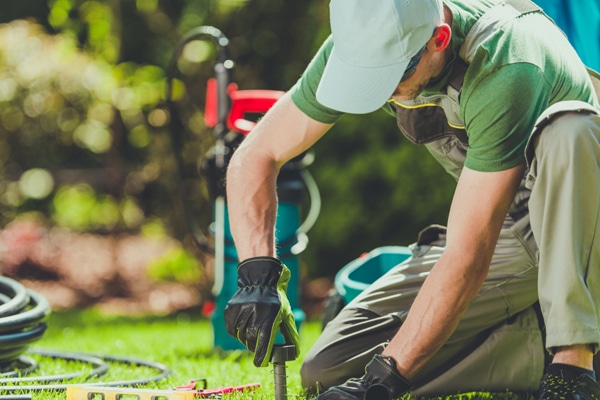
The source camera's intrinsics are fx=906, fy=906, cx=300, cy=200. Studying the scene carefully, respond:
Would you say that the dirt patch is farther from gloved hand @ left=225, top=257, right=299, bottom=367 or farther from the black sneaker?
the black sneaker

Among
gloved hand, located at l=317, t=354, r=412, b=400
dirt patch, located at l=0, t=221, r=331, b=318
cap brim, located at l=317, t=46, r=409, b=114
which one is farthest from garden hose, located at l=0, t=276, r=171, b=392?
dirt patch, located at l=0, t=221, r=331, b=318

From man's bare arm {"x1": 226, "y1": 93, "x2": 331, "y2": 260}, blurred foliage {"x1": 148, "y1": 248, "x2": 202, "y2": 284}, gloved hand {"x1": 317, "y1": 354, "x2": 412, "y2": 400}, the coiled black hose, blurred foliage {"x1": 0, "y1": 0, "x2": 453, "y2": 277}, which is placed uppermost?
blurred foliage {"x1": 0, "y1": 0, "x2": 453, "y2": 277}

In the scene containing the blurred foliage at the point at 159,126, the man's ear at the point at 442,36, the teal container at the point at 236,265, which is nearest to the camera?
the man's ear at the point at 442,36

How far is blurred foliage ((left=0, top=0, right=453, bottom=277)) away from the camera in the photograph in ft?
18.5

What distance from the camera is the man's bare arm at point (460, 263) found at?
225 centimetres

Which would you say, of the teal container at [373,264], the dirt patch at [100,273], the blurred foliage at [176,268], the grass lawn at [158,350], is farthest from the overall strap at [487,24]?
the blurred foliage at [176,268]

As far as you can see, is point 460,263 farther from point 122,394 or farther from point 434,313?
point 122,394

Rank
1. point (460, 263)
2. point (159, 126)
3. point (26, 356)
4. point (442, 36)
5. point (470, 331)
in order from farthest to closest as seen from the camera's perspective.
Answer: point (159, 126) → point (26, 356) → point (470, 331) → point (442, 36) → point (460, 263)

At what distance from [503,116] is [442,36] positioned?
29 centimetres

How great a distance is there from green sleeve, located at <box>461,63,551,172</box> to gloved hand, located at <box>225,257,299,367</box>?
60 cm

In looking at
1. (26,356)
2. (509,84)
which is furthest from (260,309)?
(26,356)

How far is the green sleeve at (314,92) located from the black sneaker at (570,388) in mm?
1022

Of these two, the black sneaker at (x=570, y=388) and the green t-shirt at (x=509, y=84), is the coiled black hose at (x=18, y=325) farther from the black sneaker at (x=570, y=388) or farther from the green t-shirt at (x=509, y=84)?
the black sneaker at (x=570, y=388)

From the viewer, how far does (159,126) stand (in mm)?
6477
